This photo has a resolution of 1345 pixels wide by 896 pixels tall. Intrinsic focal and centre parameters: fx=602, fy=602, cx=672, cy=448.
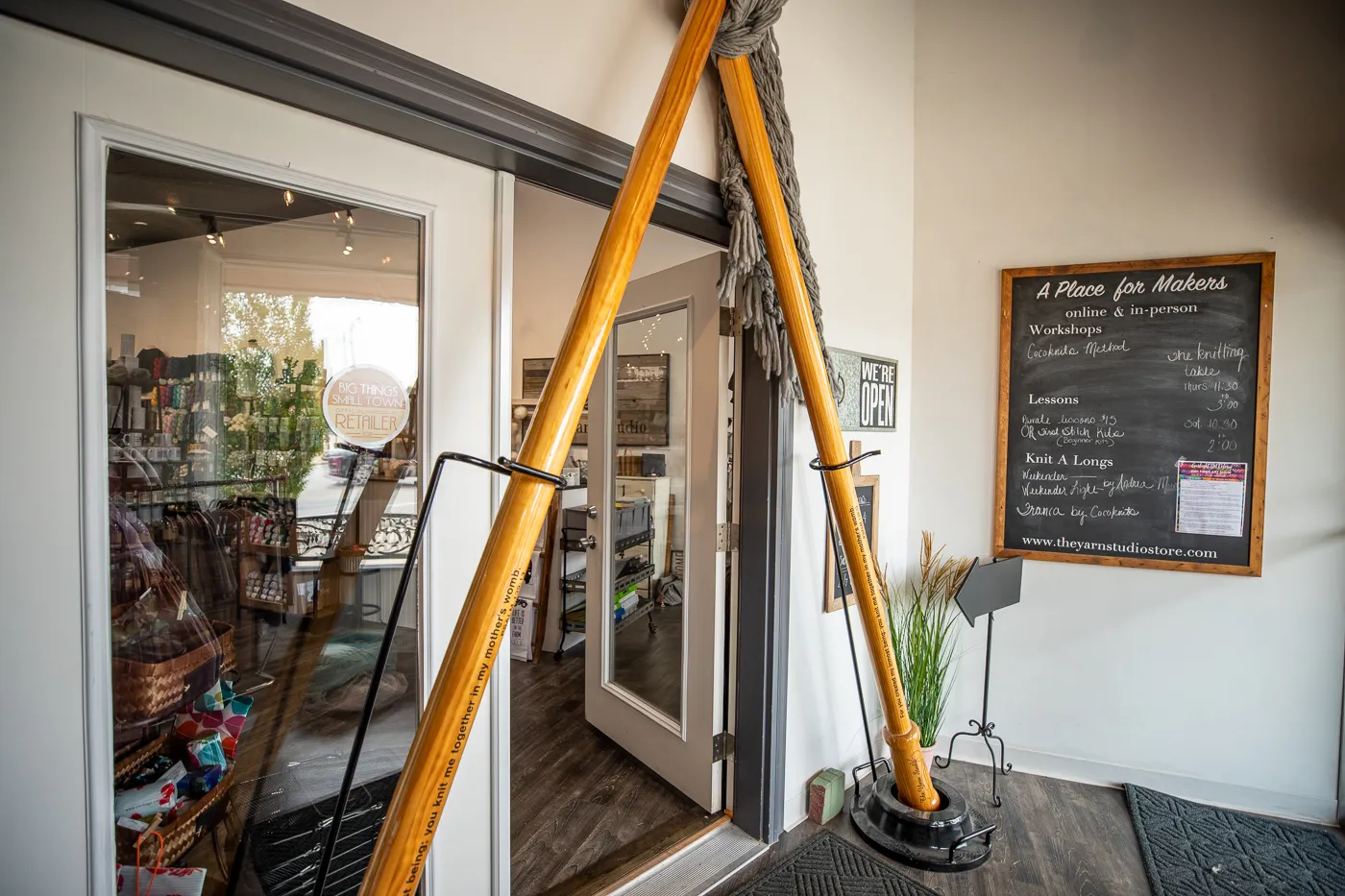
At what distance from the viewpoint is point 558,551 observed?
349cm

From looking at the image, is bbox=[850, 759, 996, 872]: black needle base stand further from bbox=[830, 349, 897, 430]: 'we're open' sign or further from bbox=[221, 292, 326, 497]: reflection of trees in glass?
bbox=[221, 292, 326, 497]: reflection of trees in glass

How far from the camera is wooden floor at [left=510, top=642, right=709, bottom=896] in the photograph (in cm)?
181

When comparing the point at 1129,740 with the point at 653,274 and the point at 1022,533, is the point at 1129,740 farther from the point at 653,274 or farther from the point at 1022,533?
the point at 653,274

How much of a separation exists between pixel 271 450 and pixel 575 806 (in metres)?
1.67

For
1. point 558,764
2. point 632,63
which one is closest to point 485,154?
point 632,63

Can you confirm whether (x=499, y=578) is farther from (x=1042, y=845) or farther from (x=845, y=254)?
(x=1042, y=845)

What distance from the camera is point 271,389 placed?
1.02 meters

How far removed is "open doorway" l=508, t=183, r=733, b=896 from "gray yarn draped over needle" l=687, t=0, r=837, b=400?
0.28 m

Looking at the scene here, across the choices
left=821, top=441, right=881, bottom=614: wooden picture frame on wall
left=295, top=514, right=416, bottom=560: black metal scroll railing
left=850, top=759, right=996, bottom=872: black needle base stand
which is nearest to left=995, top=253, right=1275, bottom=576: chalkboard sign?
left=821, top=441, right=881, bottom=614: wooden picture frame on wall

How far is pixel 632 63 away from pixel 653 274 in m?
0.88

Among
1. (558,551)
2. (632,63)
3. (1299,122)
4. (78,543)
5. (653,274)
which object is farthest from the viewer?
A: (558,551)

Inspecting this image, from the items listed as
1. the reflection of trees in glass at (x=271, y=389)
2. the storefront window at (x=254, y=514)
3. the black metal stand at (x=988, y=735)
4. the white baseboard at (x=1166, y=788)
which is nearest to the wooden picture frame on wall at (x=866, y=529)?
the black metal stand at (x=988, y=735)

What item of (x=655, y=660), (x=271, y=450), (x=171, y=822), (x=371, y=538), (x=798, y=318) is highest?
(x=798, y=318)

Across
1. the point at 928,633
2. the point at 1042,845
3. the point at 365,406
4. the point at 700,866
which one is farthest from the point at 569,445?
the point at 1042,845
